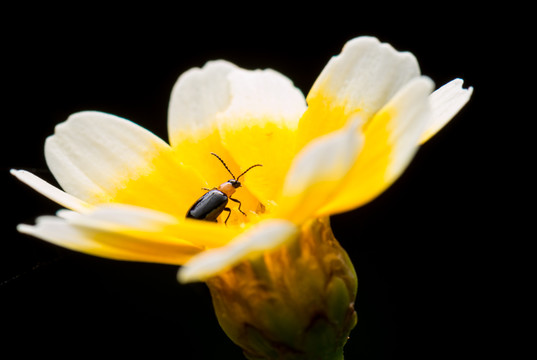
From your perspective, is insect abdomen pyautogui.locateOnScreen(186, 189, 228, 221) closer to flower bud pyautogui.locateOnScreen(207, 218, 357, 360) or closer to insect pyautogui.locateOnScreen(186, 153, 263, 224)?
insect pyautogui.locateOnScreen(186, 153, 263, 224)

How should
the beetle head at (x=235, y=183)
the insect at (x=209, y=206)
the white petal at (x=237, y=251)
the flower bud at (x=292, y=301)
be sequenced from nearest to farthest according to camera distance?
1. the white petal at (x=237, y=251)
2. the flower bud at (x=292, y=301)
3. the insect at (x=209, y=206)
4. the beetle head at (x=235, y=183)

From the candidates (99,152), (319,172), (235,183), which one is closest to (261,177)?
(235,183)

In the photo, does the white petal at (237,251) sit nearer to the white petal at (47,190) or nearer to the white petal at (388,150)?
the white petal at (388,150)

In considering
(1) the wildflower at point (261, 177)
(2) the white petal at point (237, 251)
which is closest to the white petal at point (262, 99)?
(1) the wildflower at point (261, 177)

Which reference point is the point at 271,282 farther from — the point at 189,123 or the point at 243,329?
the point at 189,123

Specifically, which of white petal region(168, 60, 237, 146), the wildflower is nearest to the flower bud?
the wildflower

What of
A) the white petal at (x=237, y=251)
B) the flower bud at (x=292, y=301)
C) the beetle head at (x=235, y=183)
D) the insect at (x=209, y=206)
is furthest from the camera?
the beetle head at (x=235, y=183)

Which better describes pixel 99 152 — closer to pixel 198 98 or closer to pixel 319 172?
pixel 198 98
